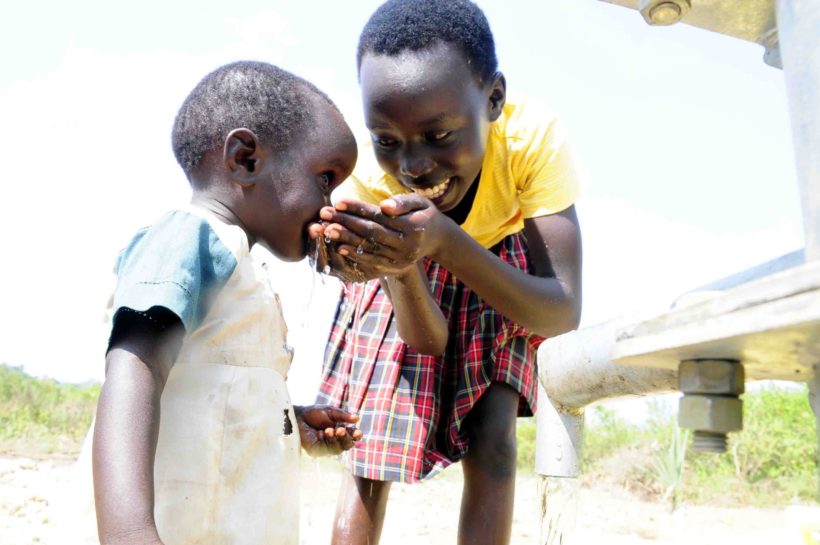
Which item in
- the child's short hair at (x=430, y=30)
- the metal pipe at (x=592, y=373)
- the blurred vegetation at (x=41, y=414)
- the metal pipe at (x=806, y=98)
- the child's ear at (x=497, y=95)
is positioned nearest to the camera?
the metal pipe at (x=806, y=98)

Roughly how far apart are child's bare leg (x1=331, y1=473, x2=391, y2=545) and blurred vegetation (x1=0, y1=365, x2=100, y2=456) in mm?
4936

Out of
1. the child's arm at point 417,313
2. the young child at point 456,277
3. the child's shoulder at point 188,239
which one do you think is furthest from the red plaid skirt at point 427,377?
the child's shoulder at point 188,239

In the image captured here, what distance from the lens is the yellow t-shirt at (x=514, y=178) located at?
2.62 metres

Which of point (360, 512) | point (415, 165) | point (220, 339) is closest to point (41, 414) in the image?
point (360, 512)

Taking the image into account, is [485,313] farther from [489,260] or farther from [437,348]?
[489,260]

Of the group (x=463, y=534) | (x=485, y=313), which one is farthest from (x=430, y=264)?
(x=463, y=534)

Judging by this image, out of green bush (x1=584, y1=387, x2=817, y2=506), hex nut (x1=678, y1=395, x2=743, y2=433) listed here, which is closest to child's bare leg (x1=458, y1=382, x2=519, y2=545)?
hex nut (x1=678, y1=395, x2=743, y2=433)

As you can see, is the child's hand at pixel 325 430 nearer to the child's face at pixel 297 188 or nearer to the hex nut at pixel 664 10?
the child's face at pixel 297 188

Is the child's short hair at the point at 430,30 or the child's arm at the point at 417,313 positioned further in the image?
the child's short hair at the point at 430,30

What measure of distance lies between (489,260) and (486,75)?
2.30 feet

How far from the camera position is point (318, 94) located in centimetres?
205

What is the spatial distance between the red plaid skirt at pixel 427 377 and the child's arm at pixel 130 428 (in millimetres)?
1220

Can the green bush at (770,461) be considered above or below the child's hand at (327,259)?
above

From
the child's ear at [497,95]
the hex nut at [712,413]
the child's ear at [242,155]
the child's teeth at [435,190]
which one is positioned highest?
the child's ear at [497,95]
